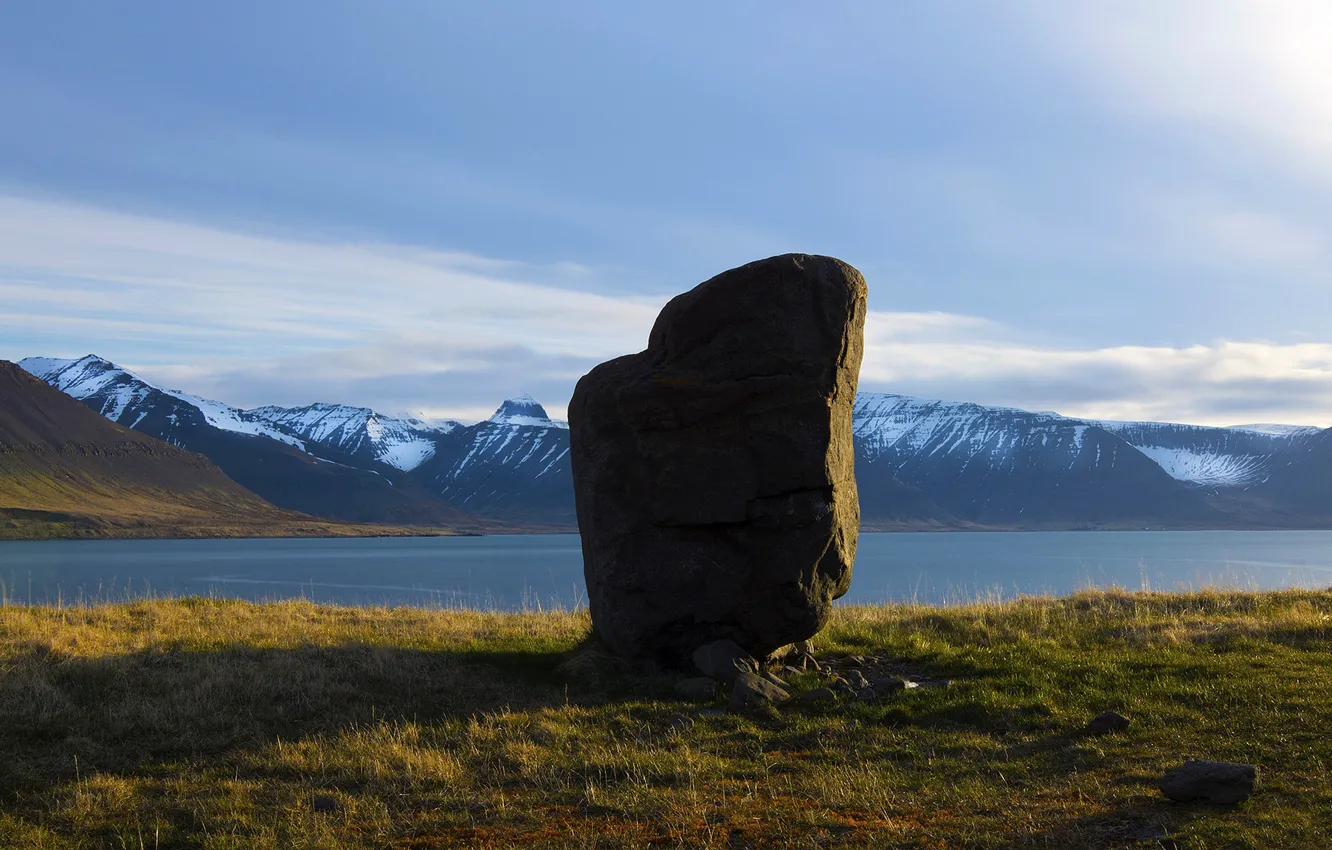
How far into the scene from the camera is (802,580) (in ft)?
46.6

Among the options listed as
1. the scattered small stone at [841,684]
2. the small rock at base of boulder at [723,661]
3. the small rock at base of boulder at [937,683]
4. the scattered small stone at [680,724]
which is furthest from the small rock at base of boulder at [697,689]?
the small rock at base of boulder at [937,683]

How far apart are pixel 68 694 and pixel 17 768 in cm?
238

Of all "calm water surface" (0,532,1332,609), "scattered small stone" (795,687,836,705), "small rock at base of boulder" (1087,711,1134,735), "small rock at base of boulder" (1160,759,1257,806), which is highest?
"small rock at base of boulder" (1160,759,1257,806)

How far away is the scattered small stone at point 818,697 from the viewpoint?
1262 cm

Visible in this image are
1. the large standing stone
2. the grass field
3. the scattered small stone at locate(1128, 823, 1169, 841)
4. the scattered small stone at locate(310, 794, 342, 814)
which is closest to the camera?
the scattered small stone at locate(1128, 823, 1169, 841)

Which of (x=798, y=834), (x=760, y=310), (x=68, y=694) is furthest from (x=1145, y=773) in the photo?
(x=68, y=694)

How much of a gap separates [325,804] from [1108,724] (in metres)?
8.03

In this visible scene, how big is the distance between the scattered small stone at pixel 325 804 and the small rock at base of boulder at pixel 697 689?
5.37 meters

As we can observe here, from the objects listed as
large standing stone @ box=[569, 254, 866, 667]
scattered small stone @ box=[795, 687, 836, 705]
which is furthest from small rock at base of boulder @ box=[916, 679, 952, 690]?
large standing stone @ box=[569, 254, 866, 667]

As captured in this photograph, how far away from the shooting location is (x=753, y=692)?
1266 cm

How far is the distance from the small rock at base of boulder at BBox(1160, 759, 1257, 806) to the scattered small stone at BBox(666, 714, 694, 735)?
502 cm

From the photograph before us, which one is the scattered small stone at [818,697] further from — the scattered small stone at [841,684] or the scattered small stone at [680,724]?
the scattered small stone at [680,724]

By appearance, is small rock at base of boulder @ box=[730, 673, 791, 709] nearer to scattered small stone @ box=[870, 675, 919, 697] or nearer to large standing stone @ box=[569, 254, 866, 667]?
scattered small stone @ box=[870, 675, 919, 697]

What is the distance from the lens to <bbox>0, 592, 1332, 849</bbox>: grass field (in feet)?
26.5
